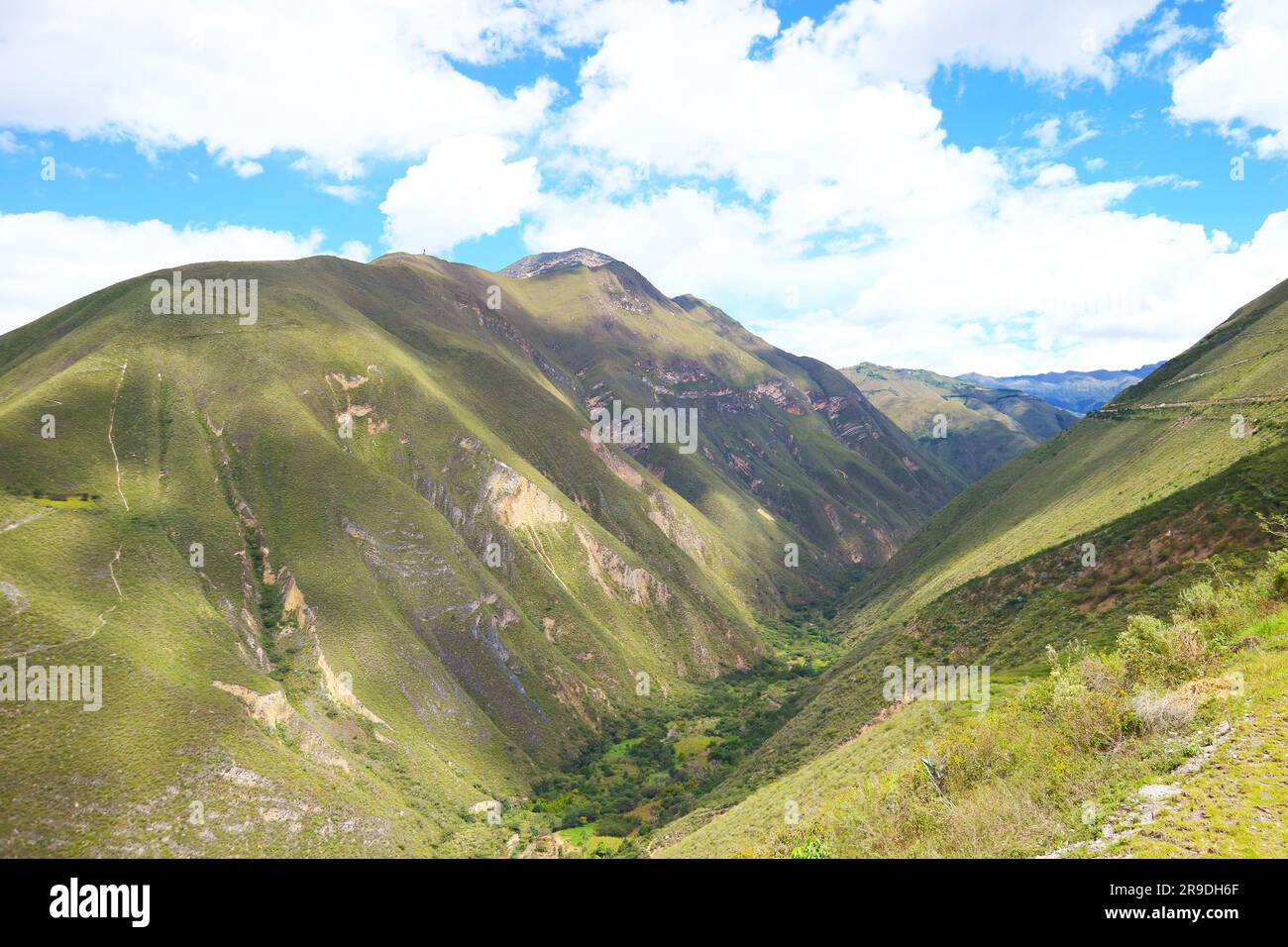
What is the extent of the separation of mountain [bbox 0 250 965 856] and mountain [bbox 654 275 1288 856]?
32652 mm

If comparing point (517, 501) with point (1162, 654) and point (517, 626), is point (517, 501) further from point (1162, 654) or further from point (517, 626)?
point (1162, 654)

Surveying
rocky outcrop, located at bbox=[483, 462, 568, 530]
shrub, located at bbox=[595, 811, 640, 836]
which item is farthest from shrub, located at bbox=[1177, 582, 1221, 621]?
rocky outcrop, located at bbox=[483, 462, 568, 530]

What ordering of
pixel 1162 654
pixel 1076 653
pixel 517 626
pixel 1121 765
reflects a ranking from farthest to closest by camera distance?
pixel 517 626 → pixel 1076 653 → pixel 1162 654 → pixel 1121 765

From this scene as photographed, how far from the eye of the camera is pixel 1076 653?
34.4 metres

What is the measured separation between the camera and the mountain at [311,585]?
50562 millimetres

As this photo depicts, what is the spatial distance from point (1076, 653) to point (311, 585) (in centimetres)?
8094

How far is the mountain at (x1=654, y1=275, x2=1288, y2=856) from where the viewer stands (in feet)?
59.5

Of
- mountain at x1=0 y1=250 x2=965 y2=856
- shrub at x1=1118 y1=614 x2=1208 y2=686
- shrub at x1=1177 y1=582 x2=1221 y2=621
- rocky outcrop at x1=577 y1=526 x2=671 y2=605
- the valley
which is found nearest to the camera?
shrub at x1=1118 y1=614 x2=1208 y2=686

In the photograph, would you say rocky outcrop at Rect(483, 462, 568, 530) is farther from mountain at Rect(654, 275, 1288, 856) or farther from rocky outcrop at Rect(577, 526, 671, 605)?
mountain at Rect(654, 275, 1288, 856)

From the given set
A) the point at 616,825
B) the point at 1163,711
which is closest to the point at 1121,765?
the point at 1163,711

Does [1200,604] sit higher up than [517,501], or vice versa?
[517,501]
